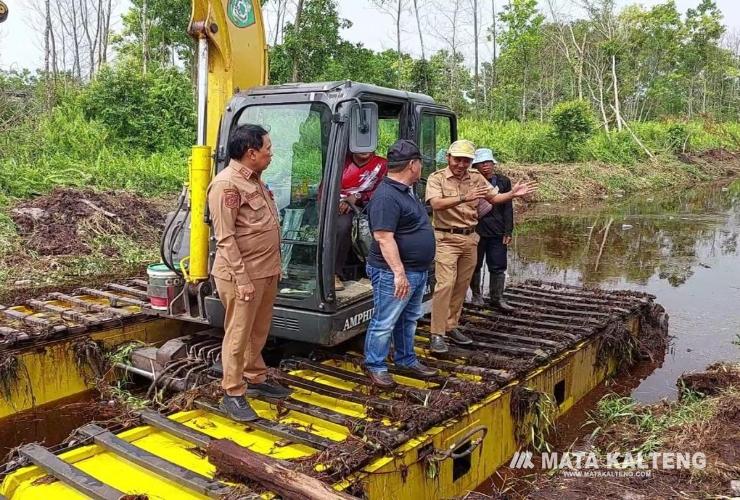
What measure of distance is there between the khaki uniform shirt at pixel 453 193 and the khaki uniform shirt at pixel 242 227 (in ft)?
5.35

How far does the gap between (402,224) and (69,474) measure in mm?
2283

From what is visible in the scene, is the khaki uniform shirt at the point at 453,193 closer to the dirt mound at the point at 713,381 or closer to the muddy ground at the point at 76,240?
the dirt mound at the point at 713,381

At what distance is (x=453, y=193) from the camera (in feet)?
15.7

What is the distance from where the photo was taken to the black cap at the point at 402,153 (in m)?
3.91

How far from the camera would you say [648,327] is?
21.9ft

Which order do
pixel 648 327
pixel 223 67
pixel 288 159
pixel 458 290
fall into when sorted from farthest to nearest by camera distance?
1. pixel 648 327
2. pixel 458 290
3. pixel 223 67
4. pixel 288 159

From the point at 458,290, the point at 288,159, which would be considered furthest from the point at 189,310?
the point at 458,290

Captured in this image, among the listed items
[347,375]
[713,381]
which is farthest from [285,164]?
[713,381]

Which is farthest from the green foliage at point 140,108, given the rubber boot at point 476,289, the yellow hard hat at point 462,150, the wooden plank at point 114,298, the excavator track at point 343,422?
the yellow hard hat at point 462,150

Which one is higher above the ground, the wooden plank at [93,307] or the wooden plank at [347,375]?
the wooden plank at [93,307]

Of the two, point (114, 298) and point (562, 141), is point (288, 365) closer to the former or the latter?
point (114, 298)

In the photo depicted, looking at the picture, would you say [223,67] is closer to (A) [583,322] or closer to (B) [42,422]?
(B) [42,422]

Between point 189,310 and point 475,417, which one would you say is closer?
point 475,417

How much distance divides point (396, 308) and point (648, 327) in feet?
12.8
